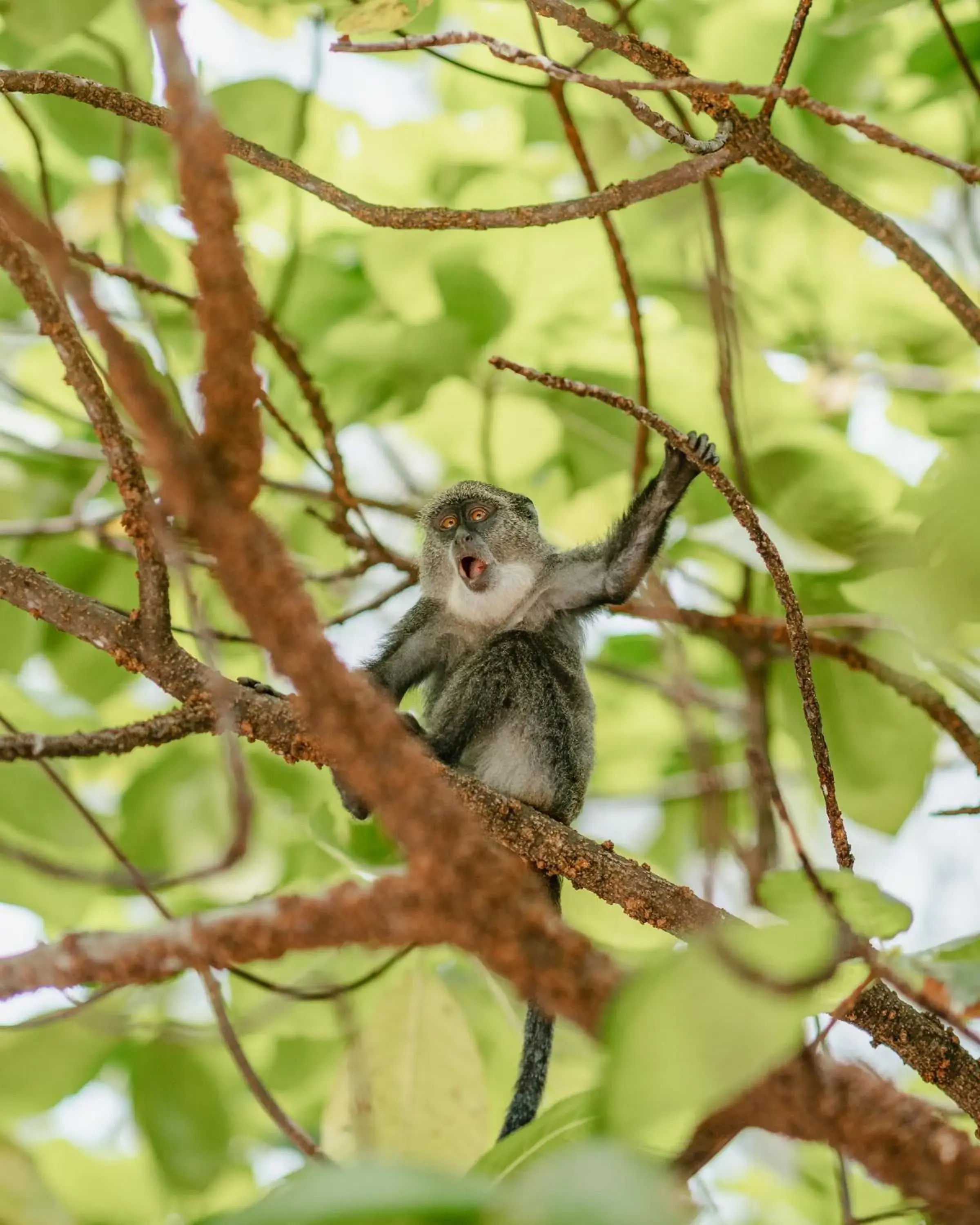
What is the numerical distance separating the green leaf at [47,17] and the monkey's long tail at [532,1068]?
8.39ft

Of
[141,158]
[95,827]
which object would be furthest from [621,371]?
[95,827]

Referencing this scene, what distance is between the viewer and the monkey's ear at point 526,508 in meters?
4.95

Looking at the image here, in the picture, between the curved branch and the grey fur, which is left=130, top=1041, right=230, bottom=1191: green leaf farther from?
the curved branch

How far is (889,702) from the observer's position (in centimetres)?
348

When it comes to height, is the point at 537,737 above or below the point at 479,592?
below

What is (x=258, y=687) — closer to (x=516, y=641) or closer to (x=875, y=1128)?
(x=516, y=641)

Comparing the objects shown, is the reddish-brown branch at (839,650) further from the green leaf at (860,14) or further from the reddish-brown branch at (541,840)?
the green leaf at (860,14)

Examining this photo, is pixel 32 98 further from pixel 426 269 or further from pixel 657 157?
pixel 657 157

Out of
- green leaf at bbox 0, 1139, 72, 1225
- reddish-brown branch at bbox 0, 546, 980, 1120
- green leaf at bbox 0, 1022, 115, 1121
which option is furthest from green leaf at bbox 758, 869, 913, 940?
green leaf at bbox 0, 1022, 115, 1121

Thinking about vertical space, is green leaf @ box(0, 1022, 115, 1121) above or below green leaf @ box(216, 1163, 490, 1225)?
above

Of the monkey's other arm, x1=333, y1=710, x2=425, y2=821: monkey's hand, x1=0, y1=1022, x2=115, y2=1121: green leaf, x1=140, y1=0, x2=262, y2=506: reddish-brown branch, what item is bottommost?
x1=140, y1=0, x2=262, y2=506: reddish-brown branch

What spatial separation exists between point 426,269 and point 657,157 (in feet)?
2.88

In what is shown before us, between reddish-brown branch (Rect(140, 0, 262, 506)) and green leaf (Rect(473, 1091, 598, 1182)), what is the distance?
821 millimetres

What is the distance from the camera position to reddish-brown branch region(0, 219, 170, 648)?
88.2 inches
